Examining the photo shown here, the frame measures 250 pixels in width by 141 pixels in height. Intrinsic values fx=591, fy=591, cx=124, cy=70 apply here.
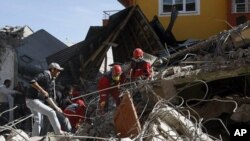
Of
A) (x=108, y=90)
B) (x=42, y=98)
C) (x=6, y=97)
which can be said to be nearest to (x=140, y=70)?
(x=108, y=90)

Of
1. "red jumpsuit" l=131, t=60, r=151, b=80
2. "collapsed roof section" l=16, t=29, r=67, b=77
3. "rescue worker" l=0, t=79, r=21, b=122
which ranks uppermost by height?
"red jumpsuit" l=131, t=60, r=151, b=80

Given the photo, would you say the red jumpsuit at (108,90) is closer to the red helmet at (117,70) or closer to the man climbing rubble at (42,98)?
the red helmet at (117,70)

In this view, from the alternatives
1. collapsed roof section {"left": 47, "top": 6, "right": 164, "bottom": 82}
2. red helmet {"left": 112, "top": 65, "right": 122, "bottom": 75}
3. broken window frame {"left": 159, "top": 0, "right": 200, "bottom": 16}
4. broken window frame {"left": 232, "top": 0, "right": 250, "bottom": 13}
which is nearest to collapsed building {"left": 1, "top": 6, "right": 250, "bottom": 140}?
red helmet {"left": 112, "top": 65, "right": 122, "bottom": 75}

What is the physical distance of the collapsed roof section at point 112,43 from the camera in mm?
18297

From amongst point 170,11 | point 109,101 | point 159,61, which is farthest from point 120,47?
point 109,101

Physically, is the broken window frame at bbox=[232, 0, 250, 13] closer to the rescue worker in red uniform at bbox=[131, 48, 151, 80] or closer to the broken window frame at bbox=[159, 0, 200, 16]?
the broken window frame at bbox=[159, 0, 200, 16]

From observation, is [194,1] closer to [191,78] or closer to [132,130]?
[191,78]

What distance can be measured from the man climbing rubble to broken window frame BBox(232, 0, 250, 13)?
12.9m

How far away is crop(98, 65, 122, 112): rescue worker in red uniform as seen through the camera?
10.9 m

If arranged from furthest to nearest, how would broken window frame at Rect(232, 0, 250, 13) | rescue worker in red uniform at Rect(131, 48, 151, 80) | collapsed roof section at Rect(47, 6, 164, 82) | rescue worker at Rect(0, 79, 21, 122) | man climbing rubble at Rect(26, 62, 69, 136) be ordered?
broken window frame at Rect(232, 0, 250, 13), collapsed roof section at Rect(47, 6, 164, 82), rescue worker at Rect(0, 79, 21, 122), rescue worker in red uniform at Rect(131, 48, 151, 80), man climbing rubble at Rect(26, 62, 69, 136)

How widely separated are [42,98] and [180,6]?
12976 millimetres

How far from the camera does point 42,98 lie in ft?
32.9

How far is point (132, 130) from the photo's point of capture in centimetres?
891

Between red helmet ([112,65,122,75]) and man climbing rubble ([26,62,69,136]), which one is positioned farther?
red helmet ([112,65,122,75])
